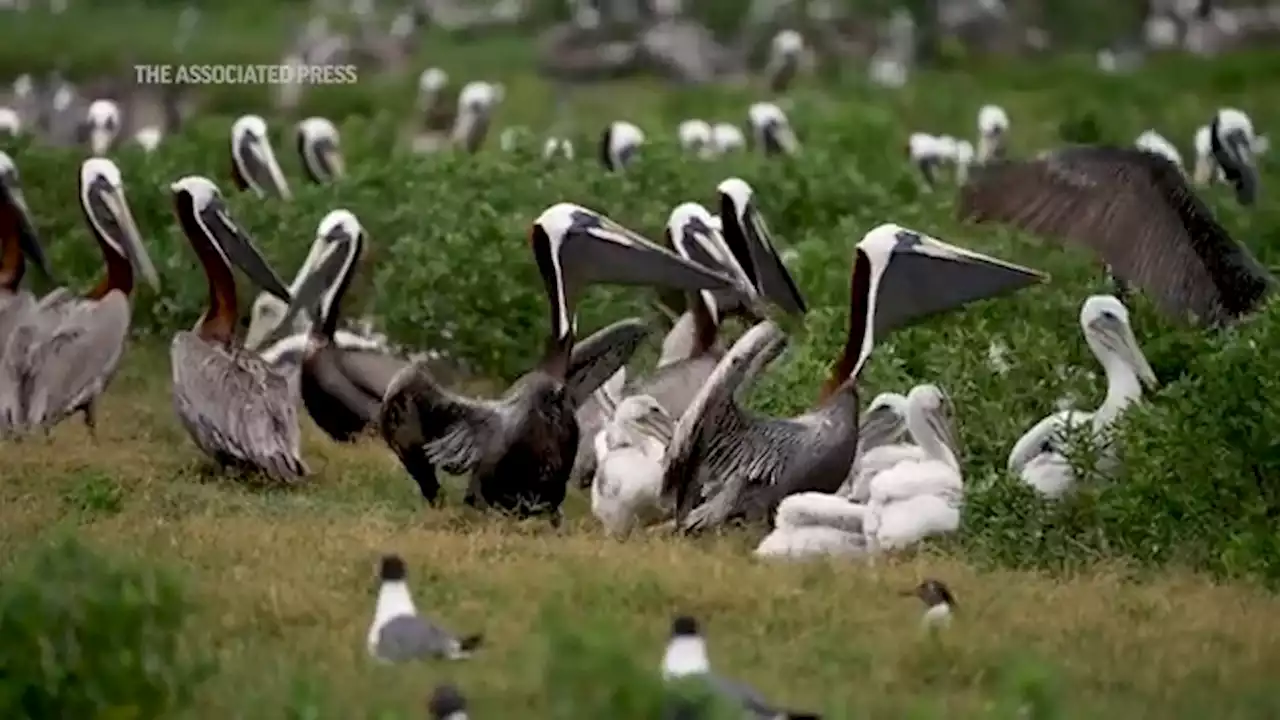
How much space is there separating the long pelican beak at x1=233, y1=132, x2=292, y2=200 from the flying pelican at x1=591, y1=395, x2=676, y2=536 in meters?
7.11

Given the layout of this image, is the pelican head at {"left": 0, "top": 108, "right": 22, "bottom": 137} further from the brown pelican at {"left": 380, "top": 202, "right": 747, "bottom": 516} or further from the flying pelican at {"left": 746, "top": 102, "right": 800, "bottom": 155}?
the brown pelican at {"left": 380, "top": 202, "right": 747, "bottom": 516}

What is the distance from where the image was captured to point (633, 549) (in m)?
8.41

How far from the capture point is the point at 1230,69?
91.1 feet

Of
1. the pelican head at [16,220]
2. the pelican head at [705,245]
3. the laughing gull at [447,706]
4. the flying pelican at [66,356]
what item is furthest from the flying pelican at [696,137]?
the laughing gull at [447,706]

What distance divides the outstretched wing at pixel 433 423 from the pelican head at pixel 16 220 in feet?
12.8

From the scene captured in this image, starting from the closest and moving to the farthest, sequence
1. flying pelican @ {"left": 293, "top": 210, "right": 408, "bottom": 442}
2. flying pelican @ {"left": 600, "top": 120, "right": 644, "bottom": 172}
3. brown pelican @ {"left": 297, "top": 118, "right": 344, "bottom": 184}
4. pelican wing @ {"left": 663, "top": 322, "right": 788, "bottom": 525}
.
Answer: pelican wing @ {"left": 663, "top": 322, "right": 788, "bottom": 525}
flying pelican @ {"left": 293, "top": 210, "right": 408, "bottom": 442}
brown pelican @ {"left": 297, "top": 118, "right": 344, "bottom": 184}
flying pelican @ {"left": 600, "top": 120, "right": 644, "bottom": 172}

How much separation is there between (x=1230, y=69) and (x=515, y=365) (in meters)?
16.9

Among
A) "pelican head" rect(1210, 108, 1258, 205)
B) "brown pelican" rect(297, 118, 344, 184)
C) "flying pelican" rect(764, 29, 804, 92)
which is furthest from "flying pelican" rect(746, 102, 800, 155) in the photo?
"flying pelican" rect(764, 29, 804, 92)

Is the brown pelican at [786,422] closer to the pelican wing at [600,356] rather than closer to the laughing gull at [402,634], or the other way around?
the pelican wing at [600,356]

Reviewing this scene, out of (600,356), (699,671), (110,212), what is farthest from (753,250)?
(699,671)

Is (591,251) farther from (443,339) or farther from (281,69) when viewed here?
(281,69)

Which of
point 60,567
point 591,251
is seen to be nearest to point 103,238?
point 591,251

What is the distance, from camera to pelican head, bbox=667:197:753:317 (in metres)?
11.1

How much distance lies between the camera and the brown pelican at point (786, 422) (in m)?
8.88
